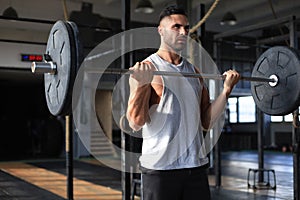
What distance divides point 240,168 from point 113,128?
3.73 m

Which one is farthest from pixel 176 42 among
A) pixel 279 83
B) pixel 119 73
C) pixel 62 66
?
Result: pixel 279 83

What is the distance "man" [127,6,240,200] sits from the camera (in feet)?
4.58

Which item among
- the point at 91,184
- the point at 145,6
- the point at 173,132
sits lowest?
the point at 91,184

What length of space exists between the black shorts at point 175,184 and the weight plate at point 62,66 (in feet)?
1.31

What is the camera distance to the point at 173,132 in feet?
4.68

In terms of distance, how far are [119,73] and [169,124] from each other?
257 millimetres

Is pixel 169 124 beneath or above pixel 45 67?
beneath

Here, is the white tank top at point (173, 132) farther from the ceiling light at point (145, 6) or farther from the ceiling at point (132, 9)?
the ceiling at point (132, 9)

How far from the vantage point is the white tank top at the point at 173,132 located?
1.42 metres

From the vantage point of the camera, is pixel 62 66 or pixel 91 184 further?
pixel 91 184

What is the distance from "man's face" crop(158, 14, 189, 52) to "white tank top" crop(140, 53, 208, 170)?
0.33 ft

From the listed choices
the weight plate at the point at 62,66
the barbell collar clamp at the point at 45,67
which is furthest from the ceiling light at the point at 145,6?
the barbell collar clamp at the point at 45,67

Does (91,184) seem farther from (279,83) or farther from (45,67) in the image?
(45,67)

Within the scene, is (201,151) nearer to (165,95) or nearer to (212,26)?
(165,95)
